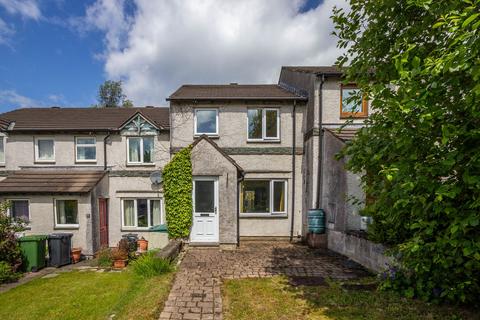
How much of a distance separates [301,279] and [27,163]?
1511cm

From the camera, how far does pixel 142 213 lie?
1355cm

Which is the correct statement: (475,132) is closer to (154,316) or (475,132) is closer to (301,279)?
(301,279)

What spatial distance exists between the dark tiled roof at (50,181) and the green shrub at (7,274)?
3735 millimetres

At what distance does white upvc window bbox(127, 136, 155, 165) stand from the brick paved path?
20.2 feet

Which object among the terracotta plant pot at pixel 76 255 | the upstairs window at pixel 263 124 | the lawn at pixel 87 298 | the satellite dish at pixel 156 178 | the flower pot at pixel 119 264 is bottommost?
the terracotta plant pot at pixel 76 255

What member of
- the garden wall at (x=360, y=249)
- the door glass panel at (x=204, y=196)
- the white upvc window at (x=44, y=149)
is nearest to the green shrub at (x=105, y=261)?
the door glass panel at (x=204, y=196)

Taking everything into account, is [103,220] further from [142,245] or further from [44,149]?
[44,149]

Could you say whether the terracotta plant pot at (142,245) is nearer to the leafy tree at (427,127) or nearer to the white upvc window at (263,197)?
the white upvc window at (263,197)

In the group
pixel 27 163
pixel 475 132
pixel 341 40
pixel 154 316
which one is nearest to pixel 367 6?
pixel 341 40

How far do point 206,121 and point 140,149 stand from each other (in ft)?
13.7

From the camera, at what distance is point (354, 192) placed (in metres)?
8.95

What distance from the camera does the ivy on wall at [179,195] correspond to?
994 cm

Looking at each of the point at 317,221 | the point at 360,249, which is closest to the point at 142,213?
the point at 317,221

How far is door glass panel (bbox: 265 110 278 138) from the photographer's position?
12312 millimetres
